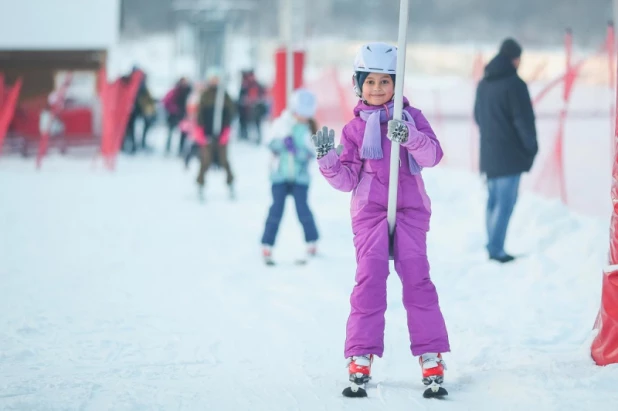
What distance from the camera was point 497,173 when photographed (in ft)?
23.5

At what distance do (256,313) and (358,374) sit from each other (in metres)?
1.79

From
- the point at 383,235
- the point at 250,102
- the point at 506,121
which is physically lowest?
the point at 383,235

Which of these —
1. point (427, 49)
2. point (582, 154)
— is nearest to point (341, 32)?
point (427, 49)

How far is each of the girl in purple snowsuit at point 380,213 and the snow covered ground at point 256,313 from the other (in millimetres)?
233

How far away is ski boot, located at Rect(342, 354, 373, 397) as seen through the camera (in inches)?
156

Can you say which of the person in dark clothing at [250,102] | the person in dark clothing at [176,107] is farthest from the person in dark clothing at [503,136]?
the person in dark clothing at [250,102]

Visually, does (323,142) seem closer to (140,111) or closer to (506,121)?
(506,121)

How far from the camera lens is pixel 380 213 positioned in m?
4.09

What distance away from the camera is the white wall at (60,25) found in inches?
739

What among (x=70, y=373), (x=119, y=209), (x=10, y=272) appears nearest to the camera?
(x=70, y=373)

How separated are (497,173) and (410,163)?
3.21 m

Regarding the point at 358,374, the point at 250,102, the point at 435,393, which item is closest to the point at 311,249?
the point at 358,374

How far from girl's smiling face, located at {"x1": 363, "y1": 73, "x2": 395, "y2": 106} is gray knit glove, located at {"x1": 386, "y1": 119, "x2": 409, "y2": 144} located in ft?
0.90

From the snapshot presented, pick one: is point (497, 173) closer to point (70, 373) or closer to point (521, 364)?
point (521, 364)
